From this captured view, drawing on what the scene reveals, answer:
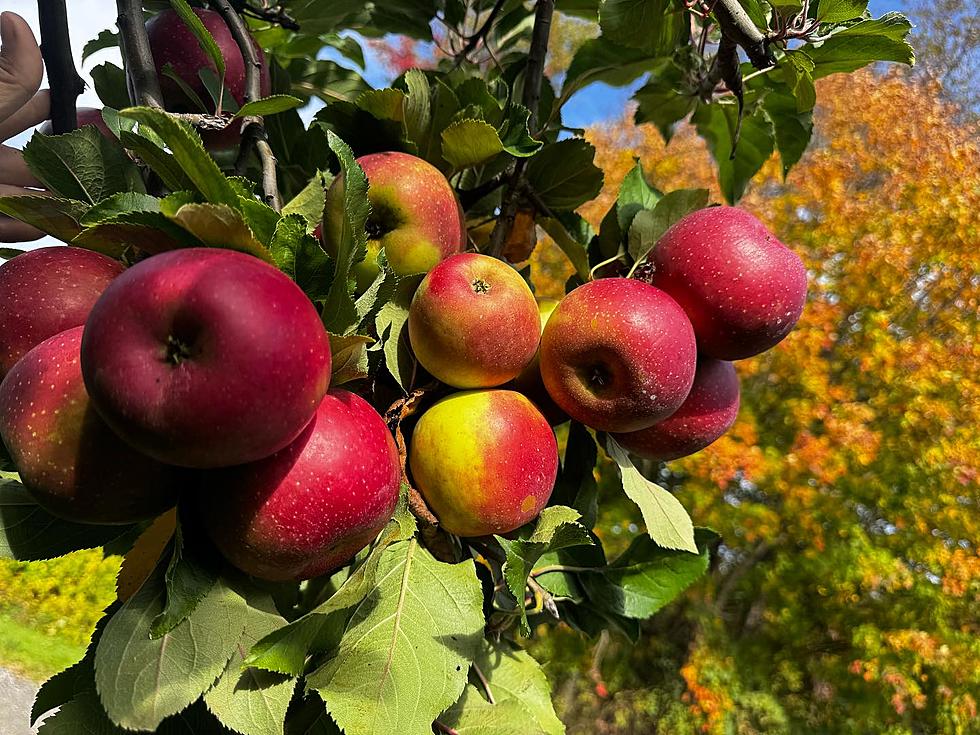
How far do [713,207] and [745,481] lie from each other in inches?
139

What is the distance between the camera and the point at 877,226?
12.9 ft

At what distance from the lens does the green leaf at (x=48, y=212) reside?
1.50 feet

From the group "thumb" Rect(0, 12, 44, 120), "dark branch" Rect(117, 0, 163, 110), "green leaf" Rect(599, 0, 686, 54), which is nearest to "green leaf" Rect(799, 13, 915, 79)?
"green leaf" Rect(599, 0, 686, 54)

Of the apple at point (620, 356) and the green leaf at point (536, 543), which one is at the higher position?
the apple at point (620, 356)

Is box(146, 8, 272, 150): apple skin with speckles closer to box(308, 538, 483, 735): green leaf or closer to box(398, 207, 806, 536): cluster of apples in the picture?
box(398, 207, 806, 536): cluster of apples

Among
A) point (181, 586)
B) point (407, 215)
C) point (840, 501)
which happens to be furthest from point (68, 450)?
point (840, 501)

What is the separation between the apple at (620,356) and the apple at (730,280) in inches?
1.2

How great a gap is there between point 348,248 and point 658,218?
0.33m

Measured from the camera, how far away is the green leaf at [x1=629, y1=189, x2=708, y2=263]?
2.10 feet

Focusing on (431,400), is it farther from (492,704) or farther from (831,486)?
(831,486)

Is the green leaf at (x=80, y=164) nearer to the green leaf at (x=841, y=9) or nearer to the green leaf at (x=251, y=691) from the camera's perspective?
the green leaf at (x=251, y=691)

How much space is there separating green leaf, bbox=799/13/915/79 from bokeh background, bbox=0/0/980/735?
246cm

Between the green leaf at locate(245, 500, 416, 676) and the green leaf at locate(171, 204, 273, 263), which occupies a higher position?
the green leaf at locate(171, 204, 273, 263)

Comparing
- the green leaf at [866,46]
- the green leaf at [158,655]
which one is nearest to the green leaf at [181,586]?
the green leaf at [158,655]
